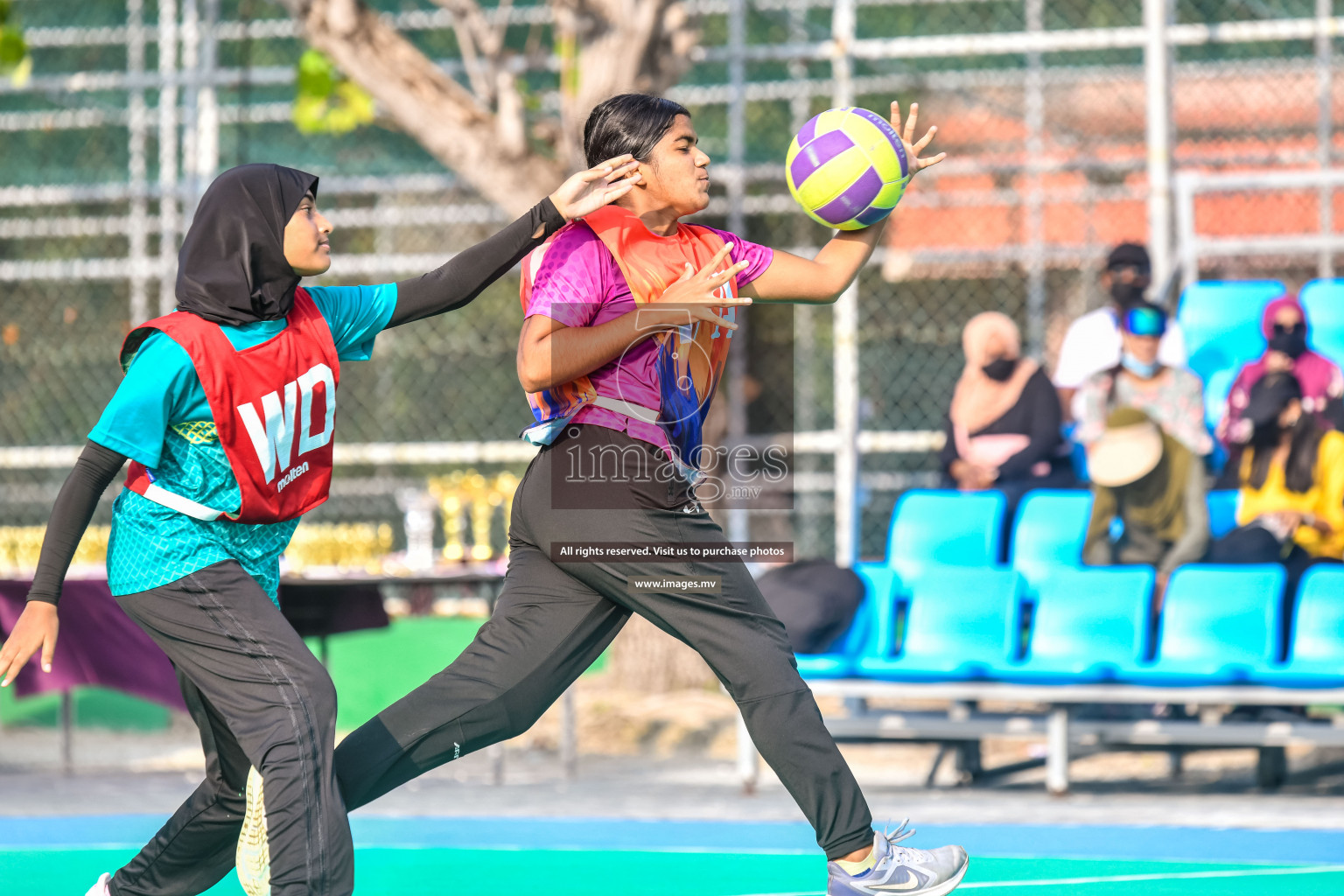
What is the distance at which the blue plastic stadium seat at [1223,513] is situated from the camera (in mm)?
7441

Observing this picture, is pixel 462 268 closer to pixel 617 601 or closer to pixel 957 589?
pixel 617 601

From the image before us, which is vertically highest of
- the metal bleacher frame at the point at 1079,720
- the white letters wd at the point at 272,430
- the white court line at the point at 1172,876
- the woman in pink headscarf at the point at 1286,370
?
the woman in pink headscarf at the point at 1286,370

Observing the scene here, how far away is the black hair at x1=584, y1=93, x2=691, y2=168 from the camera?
156 inches

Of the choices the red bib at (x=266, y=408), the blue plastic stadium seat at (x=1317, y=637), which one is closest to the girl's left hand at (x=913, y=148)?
the red bib at (x=266, y=408)

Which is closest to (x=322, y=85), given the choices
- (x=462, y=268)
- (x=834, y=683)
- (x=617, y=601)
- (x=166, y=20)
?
(x=166, y=20)

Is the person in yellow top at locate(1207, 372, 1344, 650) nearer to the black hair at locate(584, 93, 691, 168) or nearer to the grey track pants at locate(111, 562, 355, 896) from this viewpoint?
the black hair at locate(584, 93, 691, 168)

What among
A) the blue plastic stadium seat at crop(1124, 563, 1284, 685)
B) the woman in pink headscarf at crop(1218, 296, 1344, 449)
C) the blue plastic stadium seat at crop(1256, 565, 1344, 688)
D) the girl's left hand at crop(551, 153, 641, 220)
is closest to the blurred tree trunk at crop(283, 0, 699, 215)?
the woman in pink headscarf at crop(1218, 296, 1344, 449)

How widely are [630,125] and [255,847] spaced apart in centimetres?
187

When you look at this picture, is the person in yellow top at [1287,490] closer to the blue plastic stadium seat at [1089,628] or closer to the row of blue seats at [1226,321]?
the blue plastic stadium seat at [1089,628]

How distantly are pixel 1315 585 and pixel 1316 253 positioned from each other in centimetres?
459

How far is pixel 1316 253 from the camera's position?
10508 mm

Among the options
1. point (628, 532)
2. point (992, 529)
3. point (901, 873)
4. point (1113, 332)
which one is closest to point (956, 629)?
point (992, 529)

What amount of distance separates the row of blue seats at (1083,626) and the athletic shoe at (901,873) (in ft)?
9.34

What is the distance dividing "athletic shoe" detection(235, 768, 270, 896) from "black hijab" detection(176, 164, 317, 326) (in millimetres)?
1027
